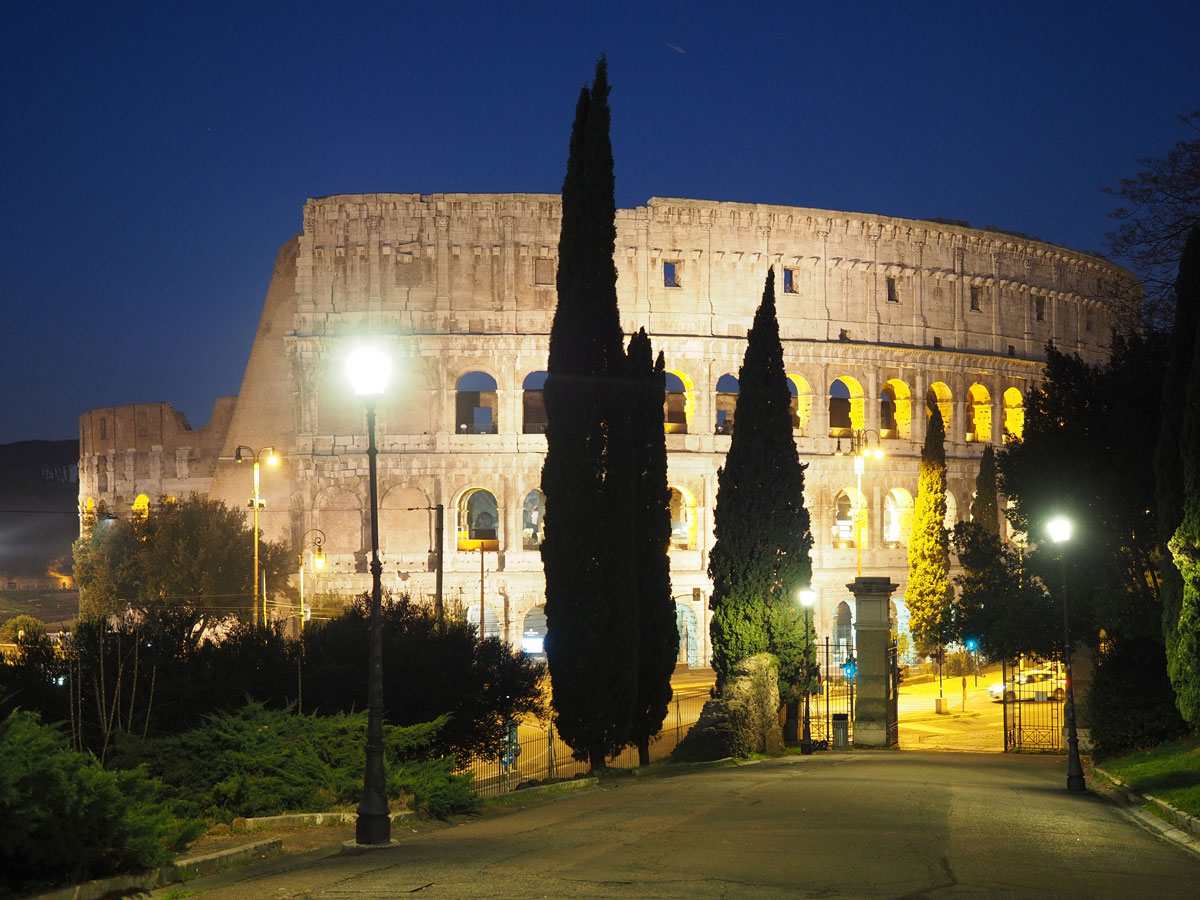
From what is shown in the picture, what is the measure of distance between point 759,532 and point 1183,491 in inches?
429

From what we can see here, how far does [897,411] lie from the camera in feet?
170

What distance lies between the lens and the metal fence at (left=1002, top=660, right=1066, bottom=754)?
92.0 feet

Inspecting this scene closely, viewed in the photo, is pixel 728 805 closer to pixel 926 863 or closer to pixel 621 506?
pixel 926 863

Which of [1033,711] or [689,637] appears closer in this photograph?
[1033,711]

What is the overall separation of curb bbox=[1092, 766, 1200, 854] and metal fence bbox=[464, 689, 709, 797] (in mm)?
8709

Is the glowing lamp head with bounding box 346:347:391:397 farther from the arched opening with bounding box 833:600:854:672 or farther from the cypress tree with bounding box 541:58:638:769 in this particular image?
the arched opening with bounding box 833:600:854:672

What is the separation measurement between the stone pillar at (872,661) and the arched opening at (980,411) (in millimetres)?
27917

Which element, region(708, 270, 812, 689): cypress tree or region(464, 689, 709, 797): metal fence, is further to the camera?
region(708, 270, 812, 689): cypress tree

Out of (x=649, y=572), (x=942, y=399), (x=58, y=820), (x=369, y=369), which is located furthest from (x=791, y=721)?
(x=942, y=399)

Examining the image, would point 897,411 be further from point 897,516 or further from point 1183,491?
point 1183,491

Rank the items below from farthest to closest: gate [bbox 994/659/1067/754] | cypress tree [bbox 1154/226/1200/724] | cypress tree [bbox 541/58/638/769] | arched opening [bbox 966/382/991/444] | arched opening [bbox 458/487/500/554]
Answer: arched opening [bbox 966/382/991/444] → arched opening [bbox 458/487/500/554] → gate [bbox 994/659/1067/754] → cypress tree [bbox 541/58/638/769] → cypress tree [bbox 1154/226/1200/724]

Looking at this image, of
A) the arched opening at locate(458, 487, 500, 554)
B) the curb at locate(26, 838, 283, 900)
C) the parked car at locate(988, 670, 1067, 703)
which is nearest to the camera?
the curb at locate(26, 838, 283, 900)

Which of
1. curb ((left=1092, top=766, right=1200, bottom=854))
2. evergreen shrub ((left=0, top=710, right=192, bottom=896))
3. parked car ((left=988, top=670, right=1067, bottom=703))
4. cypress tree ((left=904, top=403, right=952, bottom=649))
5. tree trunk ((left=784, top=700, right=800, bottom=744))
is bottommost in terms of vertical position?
parked car ((left=988, top=670, right=1067, bottom=703))

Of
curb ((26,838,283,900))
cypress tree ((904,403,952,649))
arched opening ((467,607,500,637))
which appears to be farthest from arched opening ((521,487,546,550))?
curb ((26,838,283,900))
